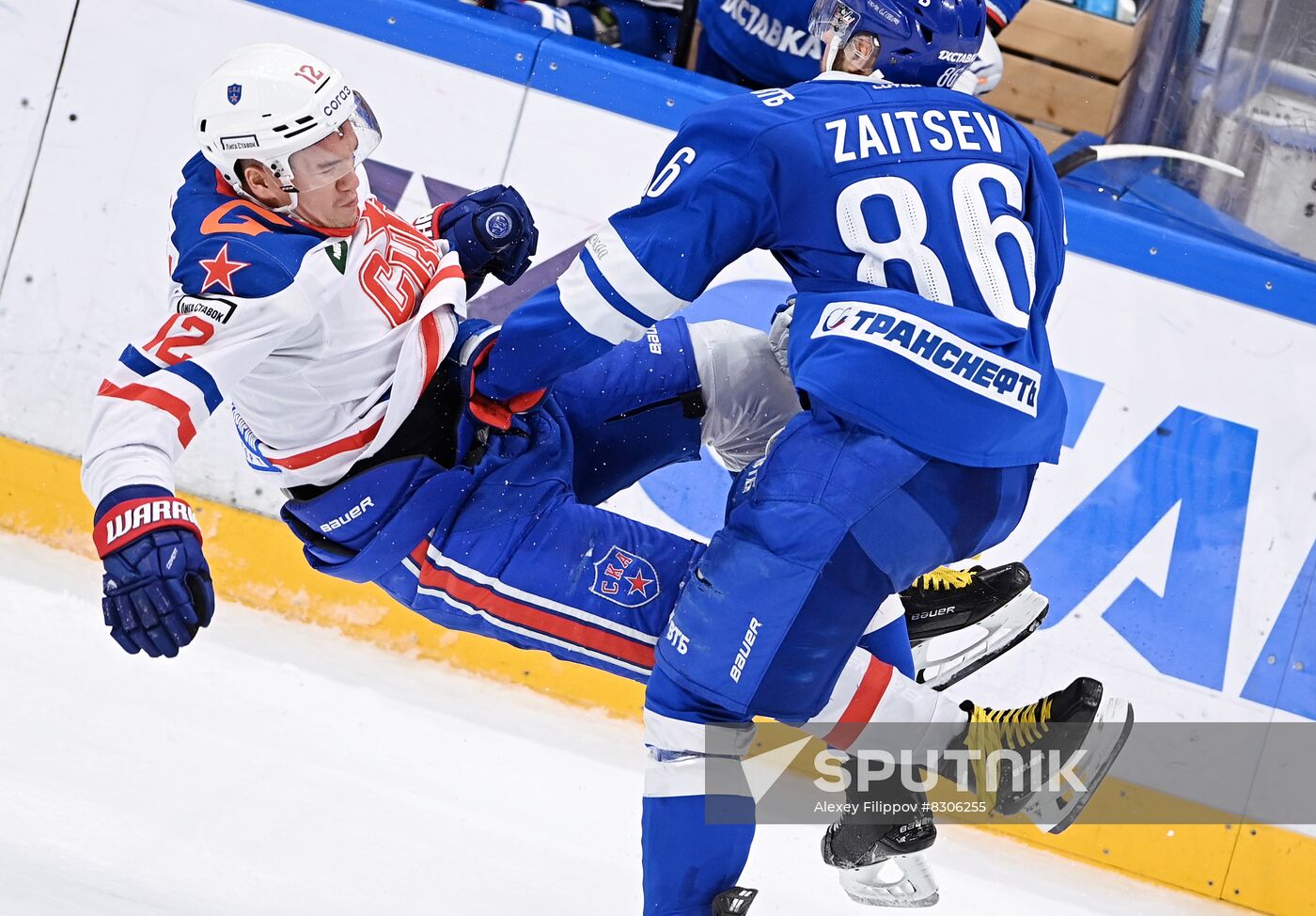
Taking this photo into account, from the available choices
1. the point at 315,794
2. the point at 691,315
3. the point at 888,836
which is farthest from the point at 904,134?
the point at 315,794

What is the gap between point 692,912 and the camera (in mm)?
2480

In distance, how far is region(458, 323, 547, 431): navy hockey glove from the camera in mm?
2691

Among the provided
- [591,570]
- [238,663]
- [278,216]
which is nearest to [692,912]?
[591,570]

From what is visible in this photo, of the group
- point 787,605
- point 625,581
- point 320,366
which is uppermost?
point 320,366

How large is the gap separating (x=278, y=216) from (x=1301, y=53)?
2801 millimetres

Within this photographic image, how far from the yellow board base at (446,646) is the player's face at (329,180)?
1.67 metres

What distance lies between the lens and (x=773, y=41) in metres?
4.46

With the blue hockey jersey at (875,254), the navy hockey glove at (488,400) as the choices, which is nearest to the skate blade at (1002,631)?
the blue hockey jersey at (875,254)

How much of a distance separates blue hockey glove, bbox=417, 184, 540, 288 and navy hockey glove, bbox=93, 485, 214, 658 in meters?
0.96

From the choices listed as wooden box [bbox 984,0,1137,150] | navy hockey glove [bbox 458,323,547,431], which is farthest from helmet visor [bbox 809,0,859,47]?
wooden box [bbox 984,0,1137,150]

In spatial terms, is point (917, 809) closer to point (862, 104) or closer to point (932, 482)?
point (932, 482)

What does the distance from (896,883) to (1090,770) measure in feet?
1.63

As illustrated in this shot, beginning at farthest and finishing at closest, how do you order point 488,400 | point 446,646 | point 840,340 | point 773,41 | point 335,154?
point 773,41
point 446,646
point 488,400
point 335,154
point 840,340
